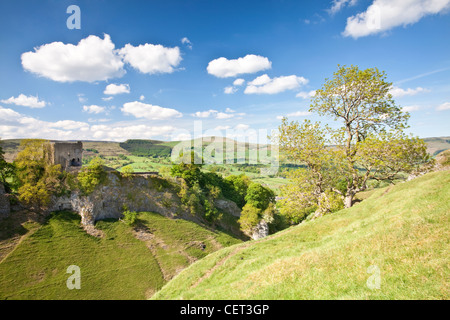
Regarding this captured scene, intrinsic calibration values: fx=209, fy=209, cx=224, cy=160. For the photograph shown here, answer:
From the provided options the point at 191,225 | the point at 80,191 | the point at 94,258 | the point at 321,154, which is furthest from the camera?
the point at 191,225

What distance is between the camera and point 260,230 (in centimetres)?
6241

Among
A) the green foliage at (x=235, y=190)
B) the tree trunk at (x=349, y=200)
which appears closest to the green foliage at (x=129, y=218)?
the green foliage at (x=235, y=190)

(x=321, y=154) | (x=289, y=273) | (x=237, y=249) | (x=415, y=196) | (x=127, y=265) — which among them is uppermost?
(x=321, y=154)

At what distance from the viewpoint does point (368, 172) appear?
64.3 ft

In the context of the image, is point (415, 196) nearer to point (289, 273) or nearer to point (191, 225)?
point (289, 273)

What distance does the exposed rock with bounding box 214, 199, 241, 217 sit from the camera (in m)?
68.2

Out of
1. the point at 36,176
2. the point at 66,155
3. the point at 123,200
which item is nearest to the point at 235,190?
the point at 123,200

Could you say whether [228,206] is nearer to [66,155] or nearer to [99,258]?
[99,258]

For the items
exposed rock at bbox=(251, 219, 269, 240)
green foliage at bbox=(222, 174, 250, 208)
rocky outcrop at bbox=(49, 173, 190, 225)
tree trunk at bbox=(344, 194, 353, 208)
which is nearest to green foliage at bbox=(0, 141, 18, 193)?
rocky outcrop at bbox=(49, 173, 190, 225)

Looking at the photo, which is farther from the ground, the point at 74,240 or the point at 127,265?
the point at 74,240

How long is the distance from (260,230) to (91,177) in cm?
4608

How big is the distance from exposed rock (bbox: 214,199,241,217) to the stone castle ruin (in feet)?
130

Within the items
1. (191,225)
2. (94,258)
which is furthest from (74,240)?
(191,225)
